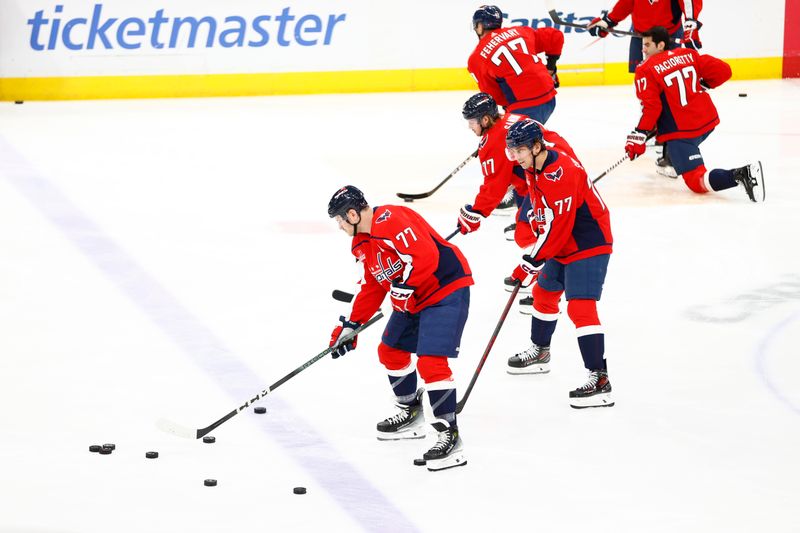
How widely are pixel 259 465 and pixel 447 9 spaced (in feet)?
24.9

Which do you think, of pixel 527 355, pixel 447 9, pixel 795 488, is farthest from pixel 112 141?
pixel 795 488

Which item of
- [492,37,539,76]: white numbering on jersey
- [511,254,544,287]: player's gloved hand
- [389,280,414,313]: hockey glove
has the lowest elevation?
[511,254,544,287]: player's gloved hand

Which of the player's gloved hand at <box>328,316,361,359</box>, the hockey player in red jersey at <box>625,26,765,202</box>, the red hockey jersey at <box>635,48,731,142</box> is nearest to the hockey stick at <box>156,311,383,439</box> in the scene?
the player's gloved hand at <box>328,316,361,359</box>

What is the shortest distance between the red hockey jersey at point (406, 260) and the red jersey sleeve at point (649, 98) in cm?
349

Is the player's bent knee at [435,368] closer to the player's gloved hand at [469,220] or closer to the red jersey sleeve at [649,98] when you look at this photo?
the player's gloved hand at [469,220]

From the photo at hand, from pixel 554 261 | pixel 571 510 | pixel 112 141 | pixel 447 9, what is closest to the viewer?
pixel 571 510

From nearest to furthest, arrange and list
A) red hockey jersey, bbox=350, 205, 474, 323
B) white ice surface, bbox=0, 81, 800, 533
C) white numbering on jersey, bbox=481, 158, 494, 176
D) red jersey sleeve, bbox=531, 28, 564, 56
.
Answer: white ice surface, bbox=0, 81, 800, 533 → red hockey jersey, bbox=350, 205, 474, 323 → white numbering on jersey, bbox=481, 158, 494, 176 → red jersey sleeve, bbox=531, 28, 564, 56

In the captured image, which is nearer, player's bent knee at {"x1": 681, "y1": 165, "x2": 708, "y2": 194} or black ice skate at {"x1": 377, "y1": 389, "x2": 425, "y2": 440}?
black ice skate at {"x1": 377, "y1": 389, "x2": 425, "y2": 440}

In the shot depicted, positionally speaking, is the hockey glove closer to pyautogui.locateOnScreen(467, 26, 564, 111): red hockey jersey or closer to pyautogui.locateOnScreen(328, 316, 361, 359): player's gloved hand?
pyautogui.locateOnScreen(328, 316, 361, 359): player's gloved hand

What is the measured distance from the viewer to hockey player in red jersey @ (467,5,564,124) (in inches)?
277

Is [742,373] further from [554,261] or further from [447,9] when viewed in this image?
[447,9]

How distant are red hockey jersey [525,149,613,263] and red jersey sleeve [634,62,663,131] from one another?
9.53 ft

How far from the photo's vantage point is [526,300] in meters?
5.42

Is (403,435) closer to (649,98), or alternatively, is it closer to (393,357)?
(393,357)
